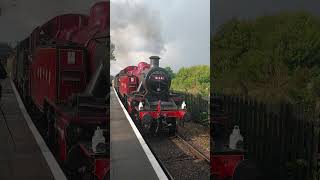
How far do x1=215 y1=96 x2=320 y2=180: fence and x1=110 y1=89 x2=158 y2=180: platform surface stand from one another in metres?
0.70

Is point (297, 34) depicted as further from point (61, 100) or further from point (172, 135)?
point (61, 100)

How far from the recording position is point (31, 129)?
3107 mm

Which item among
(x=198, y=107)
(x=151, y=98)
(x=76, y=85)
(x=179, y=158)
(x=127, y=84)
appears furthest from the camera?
(x=127, y=84)

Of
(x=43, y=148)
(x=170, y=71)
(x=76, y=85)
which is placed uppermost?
(x=170, y=71)

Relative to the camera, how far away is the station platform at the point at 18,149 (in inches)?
113

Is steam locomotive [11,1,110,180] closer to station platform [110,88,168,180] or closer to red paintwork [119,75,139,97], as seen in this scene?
station platform [110,88,168,180]

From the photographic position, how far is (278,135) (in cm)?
309

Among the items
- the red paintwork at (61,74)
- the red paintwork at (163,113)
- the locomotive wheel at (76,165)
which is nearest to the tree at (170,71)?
the red paintwork at (163,113)

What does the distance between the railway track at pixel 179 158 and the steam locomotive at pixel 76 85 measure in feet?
1.87

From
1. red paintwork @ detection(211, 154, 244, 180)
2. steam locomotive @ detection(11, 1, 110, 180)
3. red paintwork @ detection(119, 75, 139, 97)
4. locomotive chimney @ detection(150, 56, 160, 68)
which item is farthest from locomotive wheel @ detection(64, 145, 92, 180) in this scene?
red paintwork @ detection(211, 154, 244, 180)

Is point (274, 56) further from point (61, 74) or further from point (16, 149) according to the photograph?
point (16, 149)

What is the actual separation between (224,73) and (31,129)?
4.92 ft

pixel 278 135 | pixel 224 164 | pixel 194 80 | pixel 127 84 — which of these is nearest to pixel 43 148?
pixel 127 84

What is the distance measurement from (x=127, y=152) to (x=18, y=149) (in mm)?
774
